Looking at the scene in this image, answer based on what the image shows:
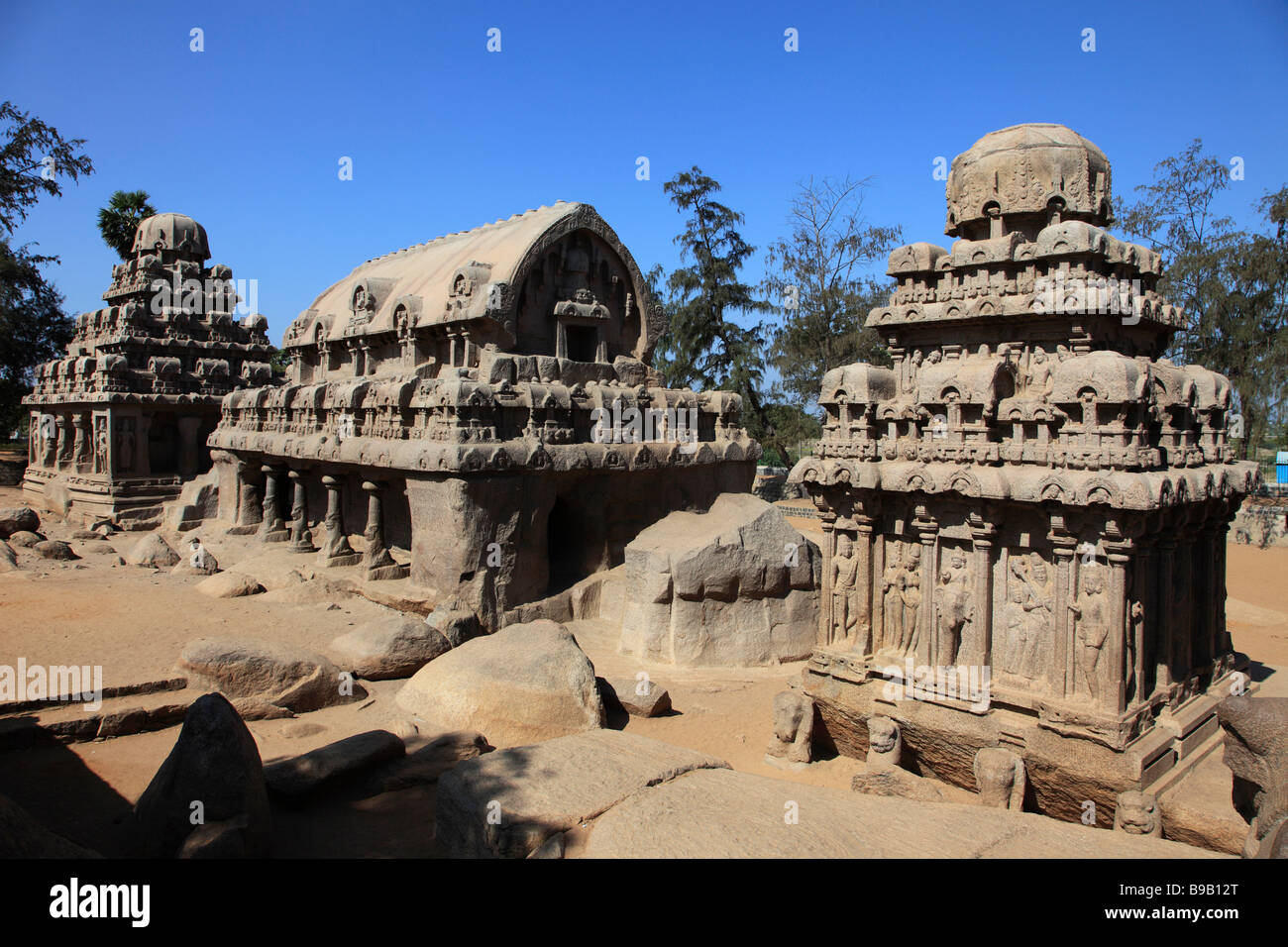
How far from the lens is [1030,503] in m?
6.81

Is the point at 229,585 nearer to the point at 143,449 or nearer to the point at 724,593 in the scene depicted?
the point at 724,593

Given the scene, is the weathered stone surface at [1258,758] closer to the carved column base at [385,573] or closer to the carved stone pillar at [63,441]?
the carved column base at [385,573]

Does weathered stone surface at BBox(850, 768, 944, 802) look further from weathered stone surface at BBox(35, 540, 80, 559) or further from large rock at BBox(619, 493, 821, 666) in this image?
weathered stone surface at BBox(35, 540, 80, 559)

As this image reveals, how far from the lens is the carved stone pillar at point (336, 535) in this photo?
14.3 meters

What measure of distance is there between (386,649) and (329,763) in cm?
292

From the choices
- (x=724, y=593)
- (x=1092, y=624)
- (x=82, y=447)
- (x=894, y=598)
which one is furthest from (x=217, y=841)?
(x=82, y=447)

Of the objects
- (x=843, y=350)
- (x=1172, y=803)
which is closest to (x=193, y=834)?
(x=1172, y=803)

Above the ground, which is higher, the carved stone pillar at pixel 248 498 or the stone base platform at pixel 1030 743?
the carved stone pillar at pixel 248 498

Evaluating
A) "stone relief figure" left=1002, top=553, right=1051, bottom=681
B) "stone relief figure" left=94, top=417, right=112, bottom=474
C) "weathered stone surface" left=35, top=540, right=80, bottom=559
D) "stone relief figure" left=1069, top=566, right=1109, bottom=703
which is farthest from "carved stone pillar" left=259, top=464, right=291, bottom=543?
"stone relief figure" left=1069, top=566, right=1109, bottom=703

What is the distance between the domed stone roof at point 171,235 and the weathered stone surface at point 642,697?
20.8 metres

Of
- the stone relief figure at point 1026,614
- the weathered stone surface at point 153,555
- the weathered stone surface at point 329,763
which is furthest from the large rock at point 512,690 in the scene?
the weathered stone surface at point 153,555

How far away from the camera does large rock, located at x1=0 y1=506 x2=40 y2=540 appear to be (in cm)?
1669
